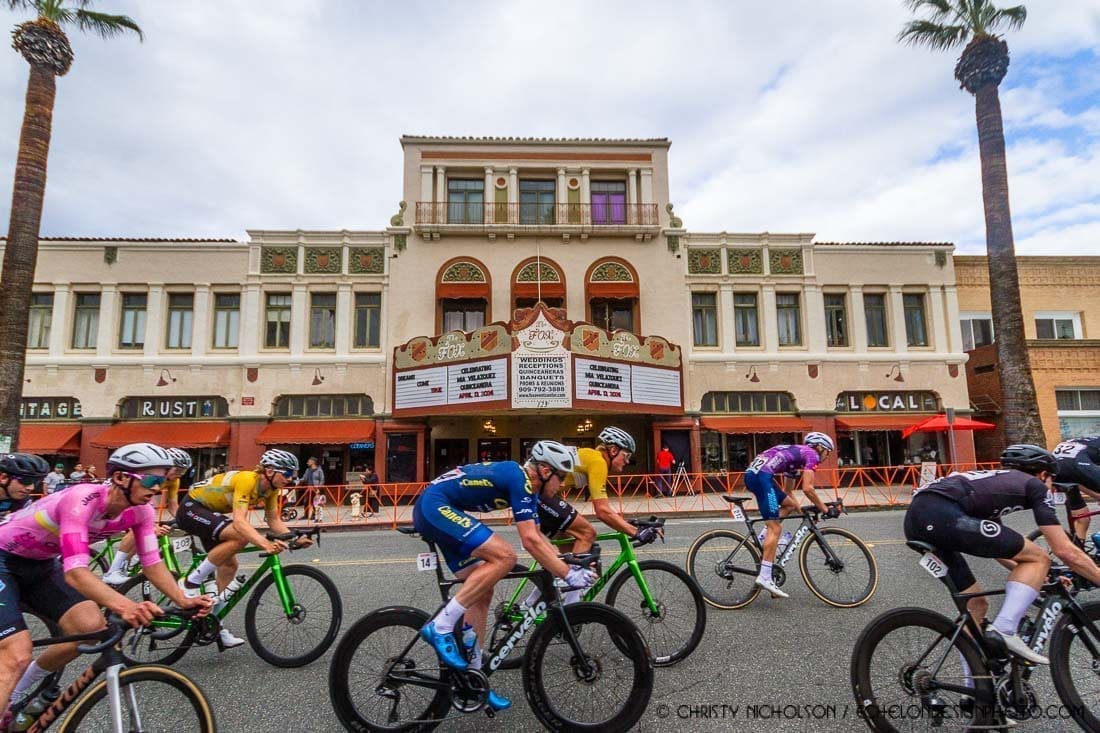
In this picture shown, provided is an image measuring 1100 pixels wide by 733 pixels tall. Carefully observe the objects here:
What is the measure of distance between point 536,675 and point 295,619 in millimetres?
2541

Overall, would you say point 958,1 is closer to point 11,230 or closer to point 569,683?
point 569,683

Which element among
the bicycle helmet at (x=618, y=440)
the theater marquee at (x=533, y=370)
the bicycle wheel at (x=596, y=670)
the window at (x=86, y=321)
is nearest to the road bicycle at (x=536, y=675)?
the bicycle wheel at (x=596, y=670)

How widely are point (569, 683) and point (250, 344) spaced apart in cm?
2168

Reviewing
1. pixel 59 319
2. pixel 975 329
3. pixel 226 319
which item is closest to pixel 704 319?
pixel 975 329

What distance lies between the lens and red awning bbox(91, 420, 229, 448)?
20.1 metres

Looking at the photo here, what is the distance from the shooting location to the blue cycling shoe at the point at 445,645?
3359 millimetres

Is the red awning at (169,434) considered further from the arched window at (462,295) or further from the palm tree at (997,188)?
the palm tree at (997,188)

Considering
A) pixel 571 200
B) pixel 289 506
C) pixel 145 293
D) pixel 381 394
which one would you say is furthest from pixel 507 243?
pixel 145 293

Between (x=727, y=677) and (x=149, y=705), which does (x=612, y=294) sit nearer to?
(x=727, y=677)

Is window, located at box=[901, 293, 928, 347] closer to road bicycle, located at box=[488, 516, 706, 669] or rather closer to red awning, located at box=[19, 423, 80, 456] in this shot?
road bicycle, located at box=[488, 516, 706, 669]

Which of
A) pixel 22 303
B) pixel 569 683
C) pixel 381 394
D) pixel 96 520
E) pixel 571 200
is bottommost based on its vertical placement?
pixel 569 683

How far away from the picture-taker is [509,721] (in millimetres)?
3721

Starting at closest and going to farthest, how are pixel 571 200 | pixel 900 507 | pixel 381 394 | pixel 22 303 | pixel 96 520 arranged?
pixel 96 520, pixel 22 303, pixel 900 507, pixel 381 394, pixel 571 200

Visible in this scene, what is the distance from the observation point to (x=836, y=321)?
23594mm
